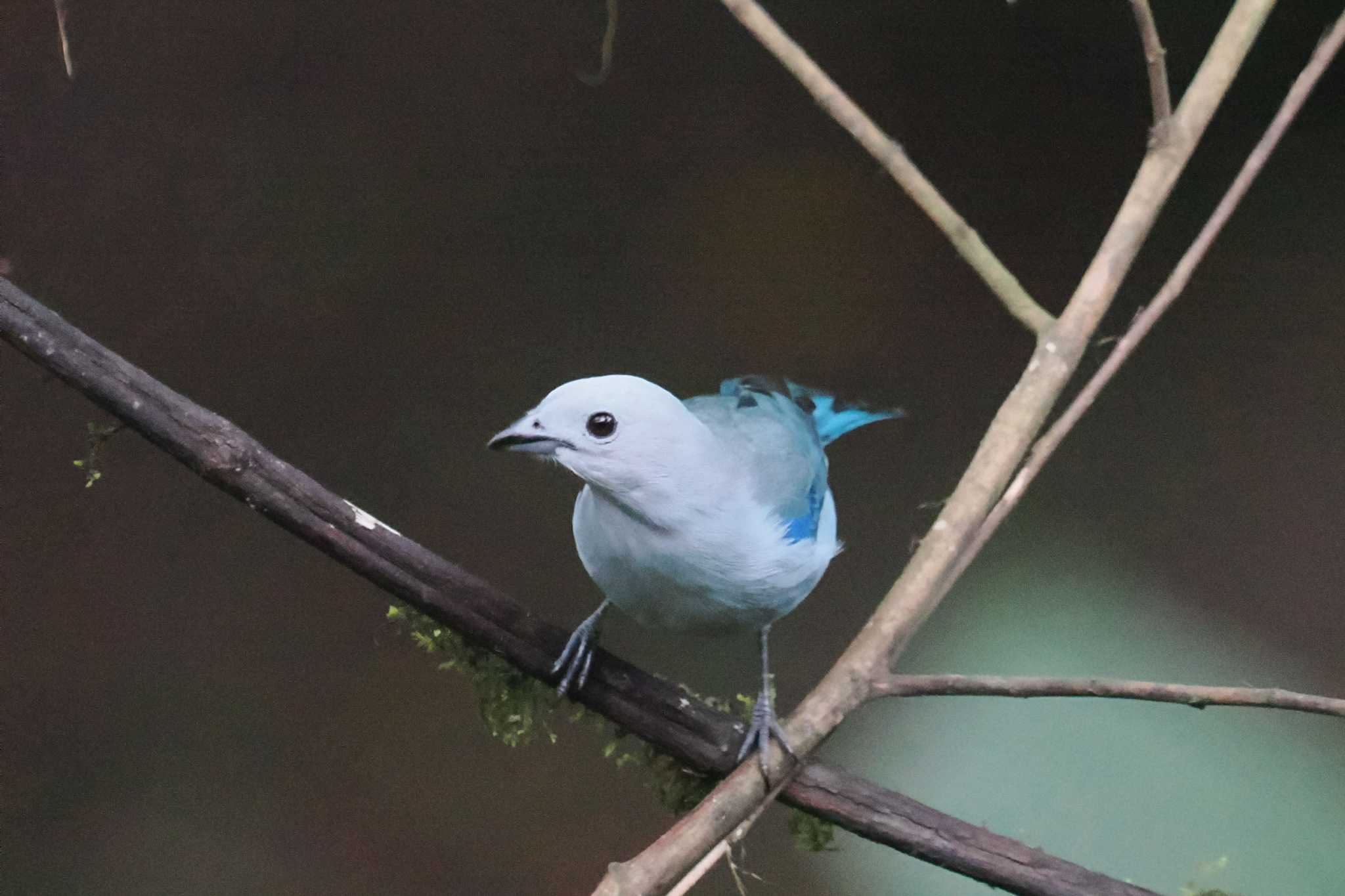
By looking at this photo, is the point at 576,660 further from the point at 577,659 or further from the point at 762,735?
the point at 762,735

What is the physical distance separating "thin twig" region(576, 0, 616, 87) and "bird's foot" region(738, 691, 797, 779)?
78 centimetres

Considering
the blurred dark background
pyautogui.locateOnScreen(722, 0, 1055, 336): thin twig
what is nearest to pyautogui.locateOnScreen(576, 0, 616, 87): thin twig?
the blurred dark background

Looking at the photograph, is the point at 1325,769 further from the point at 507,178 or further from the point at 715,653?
the point at 507,178

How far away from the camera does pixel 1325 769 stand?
5.39 ft

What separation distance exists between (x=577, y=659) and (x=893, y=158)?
656 millimetres

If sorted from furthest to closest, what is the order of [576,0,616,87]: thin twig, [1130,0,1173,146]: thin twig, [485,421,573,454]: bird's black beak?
→ [576,0,616,87]: thin twig
[1130,0,1173,146]: thin twig
[485,421,573,454]: bird's black beak

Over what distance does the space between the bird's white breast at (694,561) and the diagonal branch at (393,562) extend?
94 mm

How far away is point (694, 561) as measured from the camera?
3.28ft

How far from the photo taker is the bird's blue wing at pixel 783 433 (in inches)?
43.3

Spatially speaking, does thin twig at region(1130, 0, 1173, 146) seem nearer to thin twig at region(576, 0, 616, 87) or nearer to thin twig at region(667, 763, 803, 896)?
thin twig at region(576, 0, 616, 87)

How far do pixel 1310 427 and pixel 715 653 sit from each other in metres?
1.00

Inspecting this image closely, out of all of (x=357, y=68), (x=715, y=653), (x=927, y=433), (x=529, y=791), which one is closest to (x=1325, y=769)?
(x=927, y=433)

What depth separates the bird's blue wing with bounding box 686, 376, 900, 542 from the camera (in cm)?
110

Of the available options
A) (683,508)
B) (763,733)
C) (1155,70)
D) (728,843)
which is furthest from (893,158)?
Answer: (728,843)
